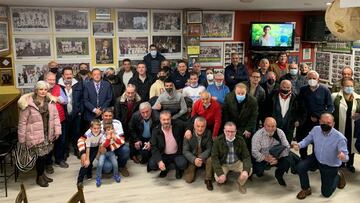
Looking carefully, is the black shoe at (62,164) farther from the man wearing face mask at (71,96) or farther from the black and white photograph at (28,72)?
the black and white photograph at (28,72)

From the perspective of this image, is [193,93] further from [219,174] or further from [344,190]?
[344,190]

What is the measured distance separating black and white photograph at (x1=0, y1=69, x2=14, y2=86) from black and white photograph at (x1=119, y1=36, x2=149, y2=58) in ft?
6.87

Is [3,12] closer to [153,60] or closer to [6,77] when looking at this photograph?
[6,77]

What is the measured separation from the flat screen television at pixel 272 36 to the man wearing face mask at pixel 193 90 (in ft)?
10.1

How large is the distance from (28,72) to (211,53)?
151 inches

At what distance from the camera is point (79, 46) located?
7035 millimetres

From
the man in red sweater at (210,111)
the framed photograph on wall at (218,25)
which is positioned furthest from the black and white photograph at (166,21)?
the man in red sweater at (210,111)

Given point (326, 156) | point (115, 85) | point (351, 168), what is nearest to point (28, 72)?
point (115, 85)

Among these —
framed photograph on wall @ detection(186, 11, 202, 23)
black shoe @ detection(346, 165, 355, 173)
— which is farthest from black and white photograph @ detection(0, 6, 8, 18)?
black shoe @ detection(346, 165, 355, 173)

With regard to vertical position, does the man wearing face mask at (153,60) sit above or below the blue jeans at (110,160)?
above

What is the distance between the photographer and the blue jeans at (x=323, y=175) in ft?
14.1

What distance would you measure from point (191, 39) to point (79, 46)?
2.26 metres

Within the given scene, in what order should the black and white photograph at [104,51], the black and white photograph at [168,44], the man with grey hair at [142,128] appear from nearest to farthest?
1. the man with grey hair at [142,128]
2. the black and white photograph at [104,51]
3. the black and white photograph at [168,44]

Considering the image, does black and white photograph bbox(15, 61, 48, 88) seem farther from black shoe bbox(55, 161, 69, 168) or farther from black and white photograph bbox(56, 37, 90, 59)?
black shoe bbox(55, 161, 69, 168)
